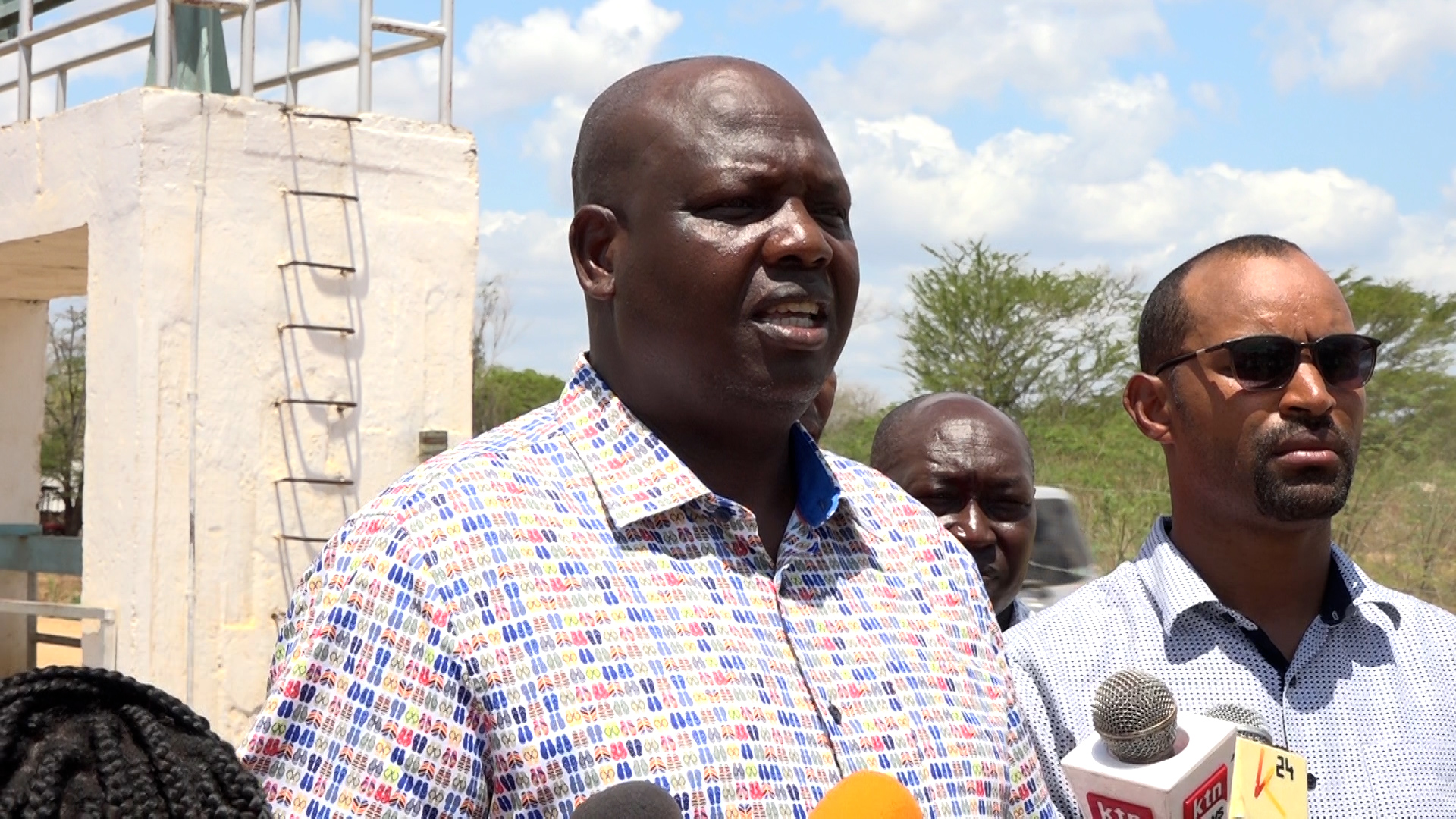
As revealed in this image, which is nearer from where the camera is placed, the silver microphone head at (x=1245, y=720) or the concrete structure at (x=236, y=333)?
the silver microphone head at (x=1245, y=720)

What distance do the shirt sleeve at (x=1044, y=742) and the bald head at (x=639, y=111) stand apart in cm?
114

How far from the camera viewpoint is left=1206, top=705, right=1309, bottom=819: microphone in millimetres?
2291

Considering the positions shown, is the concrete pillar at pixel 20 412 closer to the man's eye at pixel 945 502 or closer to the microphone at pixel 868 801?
the man's eye at pixel 945 502

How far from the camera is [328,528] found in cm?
1041

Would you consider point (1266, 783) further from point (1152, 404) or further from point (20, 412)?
point (20, 412)

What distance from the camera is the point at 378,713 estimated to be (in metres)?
1.88

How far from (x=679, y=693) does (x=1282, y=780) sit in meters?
0.93

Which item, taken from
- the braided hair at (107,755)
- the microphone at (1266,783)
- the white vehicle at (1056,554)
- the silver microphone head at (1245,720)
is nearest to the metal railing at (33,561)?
the white vehicle at (1056,554)

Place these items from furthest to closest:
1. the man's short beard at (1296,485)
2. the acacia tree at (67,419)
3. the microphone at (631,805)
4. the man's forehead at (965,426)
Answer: the acacia tree at (67,419)
the man's forehead at (965,426)
the man's short beard at (1296,485)
the microphone at (631,805)

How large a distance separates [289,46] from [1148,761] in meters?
9.58

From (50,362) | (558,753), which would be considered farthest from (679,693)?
(50,362)

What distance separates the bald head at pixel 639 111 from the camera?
7.32ft

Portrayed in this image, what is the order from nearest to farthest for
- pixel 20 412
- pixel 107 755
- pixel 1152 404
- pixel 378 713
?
pixel 107 755 < pixel 378 713 < pixel 1152 404 < pixel 20 412

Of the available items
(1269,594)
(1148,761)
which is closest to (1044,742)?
(1269,594)
